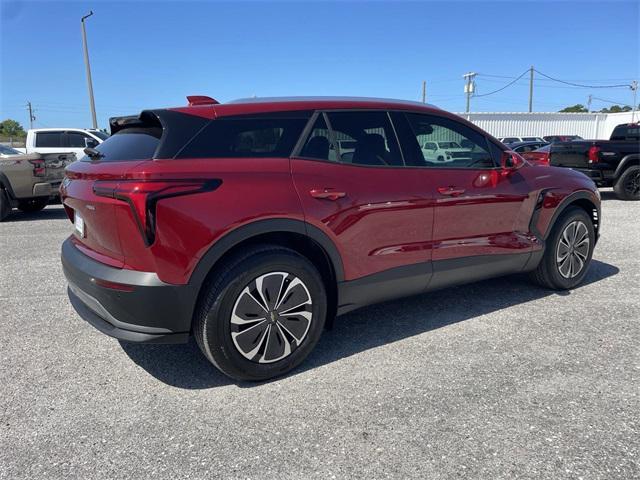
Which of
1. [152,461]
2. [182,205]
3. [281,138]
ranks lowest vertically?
[152,461]

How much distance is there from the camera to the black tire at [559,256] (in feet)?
14.3

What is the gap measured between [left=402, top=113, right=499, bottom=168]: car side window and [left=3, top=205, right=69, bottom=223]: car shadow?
319 inches

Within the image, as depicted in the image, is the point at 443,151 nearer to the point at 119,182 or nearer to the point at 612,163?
the point at 119,182

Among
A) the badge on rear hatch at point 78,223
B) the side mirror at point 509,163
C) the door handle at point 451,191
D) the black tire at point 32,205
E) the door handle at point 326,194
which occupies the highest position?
the side mirror at point 509,163

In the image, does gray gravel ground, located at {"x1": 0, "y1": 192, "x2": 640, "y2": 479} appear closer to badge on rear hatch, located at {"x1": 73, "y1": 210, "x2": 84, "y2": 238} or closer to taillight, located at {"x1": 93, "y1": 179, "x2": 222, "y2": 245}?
badge on rear hatch, located at {"x1": 73, "y1": 210, "x2": 84, "y2": 238}

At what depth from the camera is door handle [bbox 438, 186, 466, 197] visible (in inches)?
138

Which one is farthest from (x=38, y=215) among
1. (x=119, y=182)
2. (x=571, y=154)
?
(x=571, y=154)

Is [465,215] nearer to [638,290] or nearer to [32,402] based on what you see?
[638,290]

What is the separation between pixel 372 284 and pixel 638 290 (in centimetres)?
300

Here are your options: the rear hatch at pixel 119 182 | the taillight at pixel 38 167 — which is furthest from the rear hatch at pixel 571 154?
the taillight at pixel 38 167

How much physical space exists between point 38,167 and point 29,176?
0.78ft

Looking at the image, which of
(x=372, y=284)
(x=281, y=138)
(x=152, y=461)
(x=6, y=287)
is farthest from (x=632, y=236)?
(x=6, y=287)

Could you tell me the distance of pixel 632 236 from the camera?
22.9ft

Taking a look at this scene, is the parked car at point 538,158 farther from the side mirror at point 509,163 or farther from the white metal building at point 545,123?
the white metal building at point 545,123
